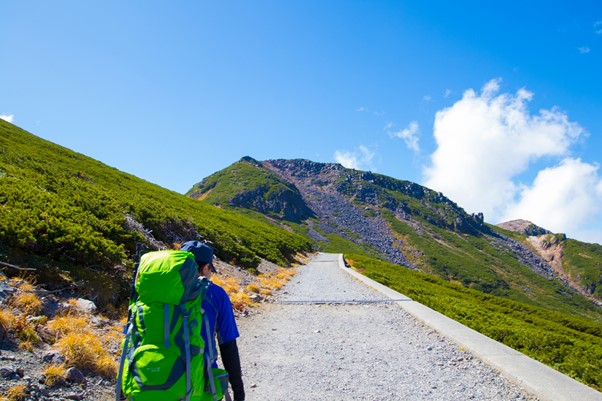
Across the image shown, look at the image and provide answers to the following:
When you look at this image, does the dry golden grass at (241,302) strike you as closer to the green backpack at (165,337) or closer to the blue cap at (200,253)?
the blue cap at (200,253)

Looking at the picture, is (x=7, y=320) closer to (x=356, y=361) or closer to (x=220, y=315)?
(x=220, y=315)

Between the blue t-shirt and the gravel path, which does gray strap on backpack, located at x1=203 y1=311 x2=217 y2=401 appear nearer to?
the blue t-shirt

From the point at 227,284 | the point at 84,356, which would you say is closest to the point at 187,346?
the point at 84,356

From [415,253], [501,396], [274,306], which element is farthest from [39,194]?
[415,253]

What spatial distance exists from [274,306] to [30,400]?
1031cm

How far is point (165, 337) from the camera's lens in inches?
107

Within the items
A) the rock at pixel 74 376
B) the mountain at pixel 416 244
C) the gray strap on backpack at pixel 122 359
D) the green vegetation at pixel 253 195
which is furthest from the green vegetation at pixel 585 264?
the gray strap on backpack at pixel 122 359

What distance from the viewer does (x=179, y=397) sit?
8.74 feet

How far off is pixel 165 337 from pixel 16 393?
2.90m

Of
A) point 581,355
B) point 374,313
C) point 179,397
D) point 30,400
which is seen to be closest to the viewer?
point 179,397

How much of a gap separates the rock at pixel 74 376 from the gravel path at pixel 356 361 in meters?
2.57

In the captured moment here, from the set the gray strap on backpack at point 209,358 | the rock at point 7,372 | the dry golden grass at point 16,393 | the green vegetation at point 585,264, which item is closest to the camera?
the gray strap on backpack at point 209,358

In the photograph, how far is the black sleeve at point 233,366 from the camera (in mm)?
3356

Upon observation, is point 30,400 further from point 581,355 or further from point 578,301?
point 578,301
